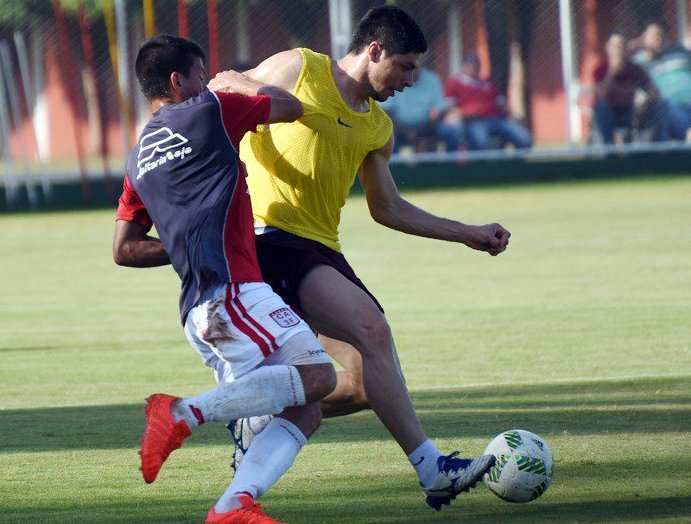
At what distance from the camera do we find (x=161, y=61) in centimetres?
534

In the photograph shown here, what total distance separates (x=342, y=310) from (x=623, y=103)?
21141mm

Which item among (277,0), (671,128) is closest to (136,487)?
(671,128)

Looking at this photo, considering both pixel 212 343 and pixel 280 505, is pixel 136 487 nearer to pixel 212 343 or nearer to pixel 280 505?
pixel 280 505

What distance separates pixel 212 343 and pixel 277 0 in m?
27.3

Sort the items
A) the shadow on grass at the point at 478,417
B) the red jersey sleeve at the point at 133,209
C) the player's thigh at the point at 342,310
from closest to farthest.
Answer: the red jersey sleeve at the point at 133,209
the player's thigh at the point at 342,310
the shadow on grass at the point at 478,417

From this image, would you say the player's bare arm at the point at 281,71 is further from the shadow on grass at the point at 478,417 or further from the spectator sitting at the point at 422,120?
the spectator sitting at the point at 422,120

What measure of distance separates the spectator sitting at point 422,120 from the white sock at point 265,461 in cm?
2084

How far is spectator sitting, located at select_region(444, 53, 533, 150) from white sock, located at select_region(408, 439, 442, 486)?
21.0m

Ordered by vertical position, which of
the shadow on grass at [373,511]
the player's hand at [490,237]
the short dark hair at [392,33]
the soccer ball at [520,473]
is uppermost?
the short dark hair at [392,33]

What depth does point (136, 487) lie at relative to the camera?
20.0 ft

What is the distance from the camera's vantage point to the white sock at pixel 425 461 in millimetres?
5582

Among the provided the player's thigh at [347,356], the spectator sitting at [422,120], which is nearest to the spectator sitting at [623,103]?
the spectator sitting at [422,120]

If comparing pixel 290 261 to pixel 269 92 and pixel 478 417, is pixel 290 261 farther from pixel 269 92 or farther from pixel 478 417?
pixel 478 417

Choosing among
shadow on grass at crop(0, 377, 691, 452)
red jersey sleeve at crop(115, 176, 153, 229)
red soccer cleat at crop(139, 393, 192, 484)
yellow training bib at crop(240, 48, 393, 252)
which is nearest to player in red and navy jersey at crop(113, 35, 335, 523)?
red soccer cleat at crop(139, 393, 192, 484)
